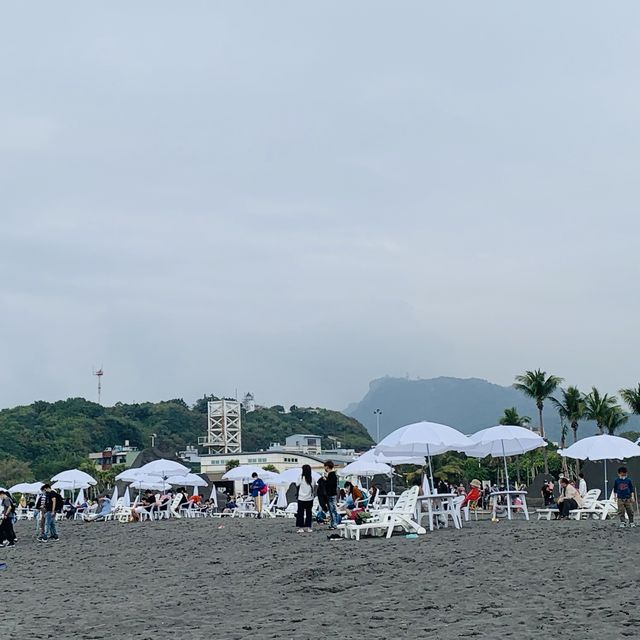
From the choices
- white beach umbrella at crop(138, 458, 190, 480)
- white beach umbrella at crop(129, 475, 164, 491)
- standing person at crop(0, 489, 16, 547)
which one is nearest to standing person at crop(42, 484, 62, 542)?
standing person at crop(0, 489, 16, 547)

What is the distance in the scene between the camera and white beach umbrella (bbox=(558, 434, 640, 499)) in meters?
21.0

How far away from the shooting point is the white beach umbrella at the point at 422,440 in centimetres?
1842

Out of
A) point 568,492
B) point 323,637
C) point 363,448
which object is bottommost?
point 323,637

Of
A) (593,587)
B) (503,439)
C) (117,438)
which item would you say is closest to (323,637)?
(593,587)

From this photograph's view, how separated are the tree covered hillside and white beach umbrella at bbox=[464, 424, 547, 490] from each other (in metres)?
65.0

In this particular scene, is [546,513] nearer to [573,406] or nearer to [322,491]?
[322,491]

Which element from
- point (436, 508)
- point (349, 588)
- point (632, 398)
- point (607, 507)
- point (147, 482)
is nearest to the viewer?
point (349, 588)

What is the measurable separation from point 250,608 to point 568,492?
39.0ft

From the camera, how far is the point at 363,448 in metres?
143

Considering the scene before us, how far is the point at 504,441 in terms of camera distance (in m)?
21.5

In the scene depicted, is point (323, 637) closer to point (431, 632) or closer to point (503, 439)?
point (431, 632)

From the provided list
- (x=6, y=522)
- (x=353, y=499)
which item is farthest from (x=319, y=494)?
(x=6, y=522)

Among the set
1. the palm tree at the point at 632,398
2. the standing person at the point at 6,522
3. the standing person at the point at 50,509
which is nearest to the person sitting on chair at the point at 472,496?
the standing person at the point at 50,509

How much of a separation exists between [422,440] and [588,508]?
4.70 m
